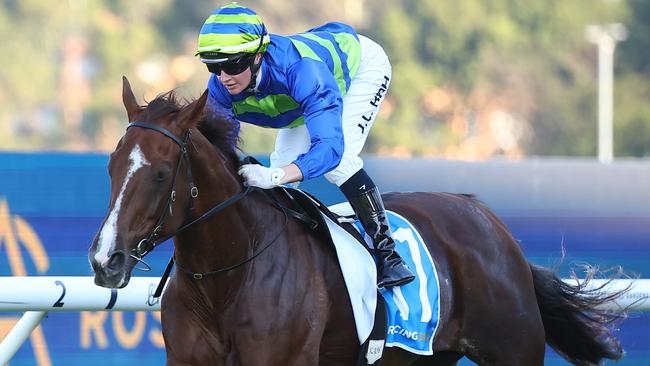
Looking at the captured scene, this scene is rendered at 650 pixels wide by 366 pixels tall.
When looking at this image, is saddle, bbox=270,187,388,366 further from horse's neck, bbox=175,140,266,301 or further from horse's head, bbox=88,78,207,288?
horse's head, bbox=88,78,207,288

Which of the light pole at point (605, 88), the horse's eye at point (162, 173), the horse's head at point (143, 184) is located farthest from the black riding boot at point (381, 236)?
the light pole at point (605, 88)

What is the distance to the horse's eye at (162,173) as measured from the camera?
3507mm

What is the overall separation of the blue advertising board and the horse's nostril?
244 cm

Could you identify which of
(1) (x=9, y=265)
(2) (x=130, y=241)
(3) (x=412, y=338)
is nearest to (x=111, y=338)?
(1) (x=9, y=265)

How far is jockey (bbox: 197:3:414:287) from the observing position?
152 inches

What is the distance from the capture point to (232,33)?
3863 mm

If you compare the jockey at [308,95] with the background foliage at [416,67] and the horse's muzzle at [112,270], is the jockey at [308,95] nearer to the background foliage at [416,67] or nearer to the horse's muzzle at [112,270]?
the horse's muzzle at [112,270]

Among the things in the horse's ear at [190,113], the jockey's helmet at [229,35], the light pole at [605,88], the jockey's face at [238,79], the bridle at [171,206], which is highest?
the jockey's helmet at [229,35]

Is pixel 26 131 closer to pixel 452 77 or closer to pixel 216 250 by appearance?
pixel 452 77

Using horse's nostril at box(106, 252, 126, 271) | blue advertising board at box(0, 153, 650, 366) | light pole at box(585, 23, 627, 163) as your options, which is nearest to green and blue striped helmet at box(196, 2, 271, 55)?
horse's nostril at box(106, 252, 126, 271)

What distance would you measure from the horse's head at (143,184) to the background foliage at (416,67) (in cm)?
3190

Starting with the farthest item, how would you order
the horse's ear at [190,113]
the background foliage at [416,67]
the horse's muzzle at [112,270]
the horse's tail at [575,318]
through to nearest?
the background foliage at [416,67] → the horse's tail at [575,318] → the horse's ear at [190,113] → the horse's muzzle at [112,270]

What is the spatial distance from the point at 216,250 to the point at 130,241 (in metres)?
0.46

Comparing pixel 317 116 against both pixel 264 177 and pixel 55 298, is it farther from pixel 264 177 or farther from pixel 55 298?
pixel 55 298
